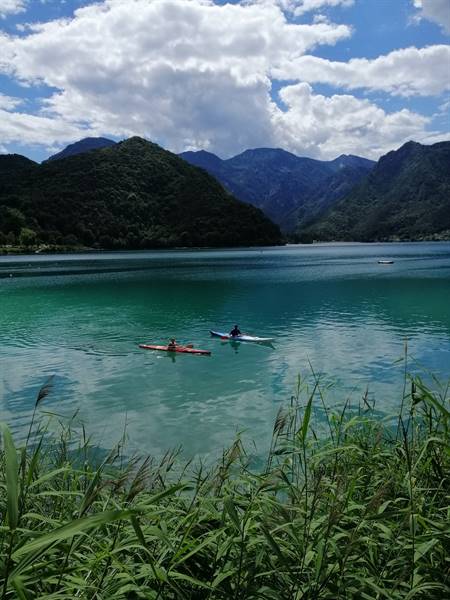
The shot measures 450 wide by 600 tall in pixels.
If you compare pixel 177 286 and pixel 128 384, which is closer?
pixel 128 384

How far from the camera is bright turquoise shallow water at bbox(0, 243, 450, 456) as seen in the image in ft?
62.1

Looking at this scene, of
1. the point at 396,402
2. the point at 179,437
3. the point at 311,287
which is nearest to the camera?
the point at 179,437

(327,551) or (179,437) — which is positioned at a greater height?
(327,551)

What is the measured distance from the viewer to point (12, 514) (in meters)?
2.14

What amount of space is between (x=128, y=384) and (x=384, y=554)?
20.9 metres

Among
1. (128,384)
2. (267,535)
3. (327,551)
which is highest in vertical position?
(267,535)

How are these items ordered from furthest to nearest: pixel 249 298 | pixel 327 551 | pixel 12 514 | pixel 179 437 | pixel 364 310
Result: pixel 249 298 < pixel 364 310 < pixel 179 437 < pixel 327 551 < pixel 12 514

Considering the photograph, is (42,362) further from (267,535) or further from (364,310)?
(364,310)

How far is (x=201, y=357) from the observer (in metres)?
30.3

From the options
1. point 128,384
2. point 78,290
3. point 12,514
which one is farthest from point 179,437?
point 78,290

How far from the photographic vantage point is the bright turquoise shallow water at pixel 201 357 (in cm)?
1892

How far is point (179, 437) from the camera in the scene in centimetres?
1673

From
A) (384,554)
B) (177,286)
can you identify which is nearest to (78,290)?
(177,286)

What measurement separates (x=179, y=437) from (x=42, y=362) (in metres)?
16.1
